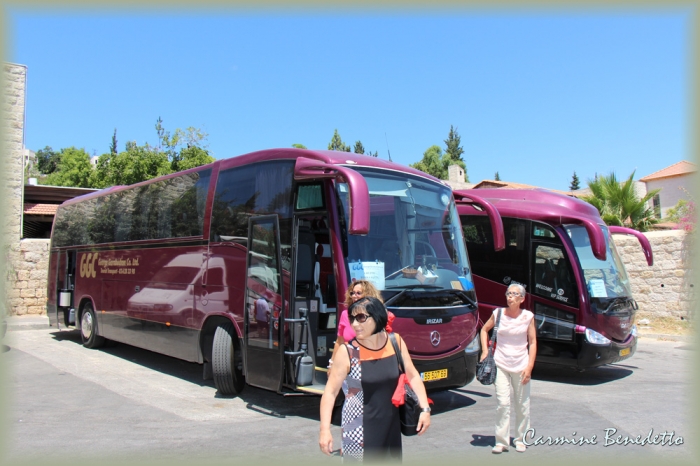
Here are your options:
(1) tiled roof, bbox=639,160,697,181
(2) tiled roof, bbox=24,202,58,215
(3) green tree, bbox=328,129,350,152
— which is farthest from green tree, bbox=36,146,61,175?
(1) tiled roof, bbox=639,160,697,181

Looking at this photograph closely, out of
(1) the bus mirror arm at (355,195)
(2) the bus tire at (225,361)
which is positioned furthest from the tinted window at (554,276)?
(2) the bus tire at (225,361)

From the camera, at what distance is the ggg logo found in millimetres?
12609

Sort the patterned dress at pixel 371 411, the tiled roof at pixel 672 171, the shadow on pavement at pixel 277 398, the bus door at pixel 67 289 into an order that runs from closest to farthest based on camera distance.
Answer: the patterned dress at pixel 371 411 < the shadow on pavement at pixel 277 398 < the bus door at pixel 67 289 < the tiled roof at pixel 672 171

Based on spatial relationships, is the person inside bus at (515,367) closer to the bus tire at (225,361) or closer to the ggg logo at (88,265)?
the bus tire at (225,361)

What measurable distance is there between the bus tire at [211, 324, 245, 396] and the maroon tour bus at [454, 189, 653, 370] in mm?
4064

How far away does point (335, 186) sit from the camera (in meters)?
6.96

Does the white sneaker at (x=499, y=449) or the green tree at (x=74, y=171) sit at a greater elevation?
the green tree at (x=74, y=171)

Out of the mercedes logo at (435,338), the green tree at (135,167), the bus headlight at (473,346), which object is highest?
the green tree at (135,167)

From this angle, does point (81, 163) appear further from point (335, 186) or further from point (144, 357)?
point (335, 186)

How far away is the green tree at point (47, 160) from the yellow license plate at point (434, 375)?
277 ft

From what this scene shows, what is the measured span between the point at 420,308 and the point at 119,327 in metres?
7.08

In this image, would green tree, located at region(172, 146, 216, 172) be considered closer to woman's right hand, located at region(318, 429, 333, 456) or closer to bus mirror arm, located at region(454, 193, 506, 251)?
bus mirror arm, located at region(454, 193, 506, 251)

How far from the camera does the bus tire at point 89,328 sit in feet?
41.8
